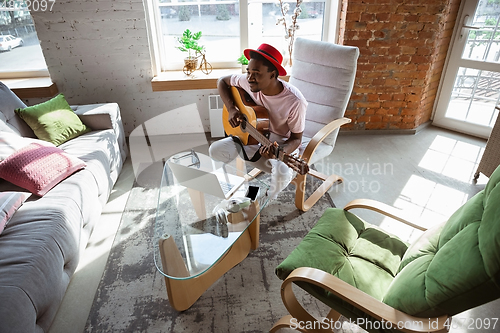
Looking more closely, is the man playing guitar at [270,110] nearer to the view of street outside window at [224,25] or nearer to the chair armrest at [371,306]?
the chair armrest at [371,306]

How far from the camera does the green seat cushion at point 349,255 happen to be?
1258 millimetres

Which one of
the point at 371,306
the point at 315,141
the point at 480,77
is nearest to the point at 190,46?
the point at 315,141

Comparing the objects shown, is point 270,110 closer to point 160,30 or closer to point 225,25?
point 225,25

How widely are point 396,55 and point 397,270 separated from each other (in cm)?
234

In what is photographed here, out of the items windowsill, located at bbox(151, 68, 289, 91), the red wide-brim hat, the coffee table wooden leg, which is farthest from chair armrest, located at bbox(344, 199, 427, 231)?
windowsill, located at bbox(151, 68, 289, 91)

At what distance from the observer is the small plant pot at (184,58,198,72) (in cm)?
305

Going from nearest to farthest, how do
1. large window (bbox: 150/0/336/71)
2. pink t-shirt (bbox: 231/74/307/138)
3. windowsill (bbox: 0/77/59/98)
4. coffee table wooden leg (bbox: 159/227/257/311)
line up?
coffee table wooden leg (bbox: 159/227/257/311)
pink t-shirt (bbox: 231/74/307/138)
windowsill (bbox: 0/77/59/98)
large window (bbox: 150/0/336/71)

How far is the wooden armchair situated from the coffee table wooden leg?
0.61 metres

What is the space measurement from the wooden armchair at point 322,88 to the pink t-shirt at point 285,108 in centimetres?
17

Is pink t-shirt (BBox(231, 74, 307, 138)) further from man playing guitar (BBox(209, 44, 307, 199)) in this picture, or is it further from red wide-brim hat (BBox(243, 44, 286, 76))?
red wide-brim hat (BBox(243, 44, 286, 76))

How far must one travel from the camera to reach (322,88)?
2.33 metres

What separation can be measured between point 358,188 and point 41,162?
218 centimetres

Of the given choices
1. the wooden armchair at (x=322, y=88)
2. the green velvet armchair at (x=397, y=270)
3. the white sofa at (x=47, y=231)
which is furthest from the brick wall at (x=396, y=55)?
the white sofa at (x=47, y=231)

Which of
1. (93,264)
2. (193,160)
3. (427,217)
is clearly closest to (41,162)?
(93,264)
